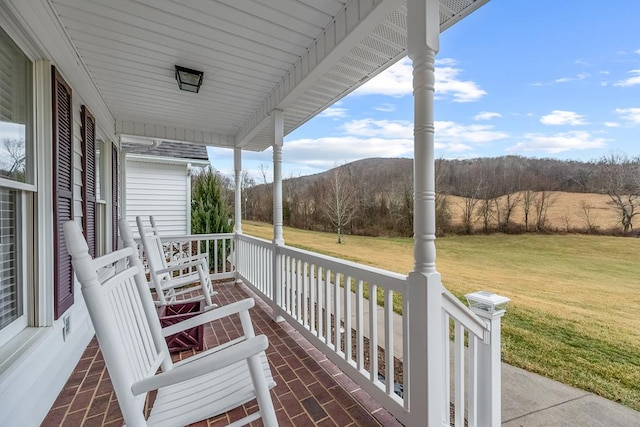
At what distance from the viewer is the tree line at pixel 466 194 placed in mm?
2982

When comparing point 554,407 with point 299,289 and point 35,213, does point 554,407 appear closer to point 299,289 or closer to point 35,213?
point 299,289

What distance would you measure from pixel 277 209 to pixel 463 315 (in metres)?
2.48

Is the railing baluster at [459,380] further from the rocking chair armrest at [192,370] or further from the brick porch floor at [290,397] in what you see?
the rocking chair armrest at [192,370]

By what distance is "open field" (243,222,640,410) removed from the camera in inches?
Answer: 109

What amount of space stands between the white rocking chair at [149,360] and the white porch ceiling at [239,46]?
1.71 metres

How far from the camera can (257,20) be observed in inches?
81.6

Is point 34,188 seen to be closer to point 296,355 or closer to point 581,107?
point 296,355

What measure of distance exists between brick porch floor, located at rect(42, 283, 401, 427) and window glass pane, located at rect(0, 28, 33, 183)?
1524 millimetres

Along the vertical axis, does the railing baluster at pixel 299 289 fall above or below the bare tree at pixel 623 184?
below

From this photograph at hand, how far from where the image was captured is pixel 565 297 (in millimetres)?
3830

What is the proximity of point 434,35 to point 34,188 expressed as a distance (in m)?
2.56

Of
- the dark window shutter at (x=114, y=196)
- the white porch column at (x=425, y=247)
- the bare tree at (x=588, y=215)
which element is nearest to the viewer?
the white porch column at (x=425, y=247)

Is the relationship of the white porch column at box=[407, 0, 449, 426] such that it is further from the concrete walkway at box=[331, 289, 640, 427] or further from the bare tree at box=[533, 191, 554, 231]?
the bare tree at box=[533, 191, 554, 231]

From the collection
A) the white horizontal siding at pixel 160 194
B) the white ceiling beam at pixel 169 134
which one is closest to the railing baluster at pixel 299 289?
the white ceiling beam at pixel 169 134
